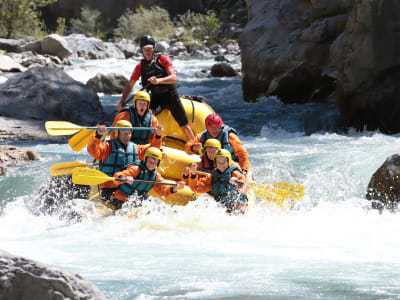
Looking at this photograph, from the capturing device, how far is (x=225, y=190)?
5.16m

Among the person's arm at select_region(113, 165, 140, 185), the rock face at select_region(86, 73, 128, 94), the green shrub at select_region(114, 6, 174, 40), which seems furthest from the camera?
the green shrub at select_region(114, 6, 174, 40)

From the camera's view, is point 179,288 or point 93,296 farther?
point 179,288

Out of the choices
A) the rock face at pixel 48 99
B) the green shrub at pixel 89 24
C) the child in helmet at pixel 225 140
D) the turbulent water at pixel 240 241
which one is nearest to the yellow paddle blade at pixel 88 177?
the turbulent water at pixel 240 241

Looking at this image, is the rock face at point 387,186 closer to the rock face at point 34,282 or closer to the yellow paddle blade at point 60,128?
the yellow paddle blade at point 60,128

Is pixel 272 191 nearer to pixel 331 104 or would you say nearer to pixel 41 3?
pixel 331 104

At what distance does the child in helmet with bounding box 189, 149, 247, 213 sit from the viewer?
5168mm

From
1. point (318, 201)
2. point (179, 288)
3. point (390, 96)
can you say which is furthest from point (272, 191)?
point (390, 96)

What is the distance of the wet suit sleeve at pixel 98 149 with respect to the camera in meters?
5.05

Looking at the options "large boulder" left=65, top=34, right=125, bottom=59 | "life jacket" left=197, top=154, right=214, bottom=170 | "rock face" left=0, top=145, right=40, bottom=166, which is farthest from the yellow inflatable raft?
"large boulder" left=65, top=34, right=125, bottom=59

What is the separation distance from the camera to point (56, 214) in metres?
5.41

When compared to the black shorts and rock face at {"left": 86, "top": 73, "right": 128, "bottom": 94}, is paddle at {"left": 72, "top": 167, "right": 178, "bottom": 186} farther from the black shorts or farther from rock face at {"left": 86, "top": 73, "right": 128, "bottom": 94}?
rock face at {"left": 86, "top": 73, "right": 128, "bottom": 94}

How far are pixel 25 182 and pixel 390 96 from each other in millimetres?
5697

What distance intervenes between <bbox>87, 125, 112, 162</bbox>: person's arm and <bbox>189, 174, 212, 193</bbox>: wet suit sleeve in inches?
30.9

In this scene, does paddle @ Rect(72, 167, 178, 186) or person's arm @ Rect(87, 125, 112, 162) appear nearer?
paddle @ Rect(72, 167, 178, 186)
